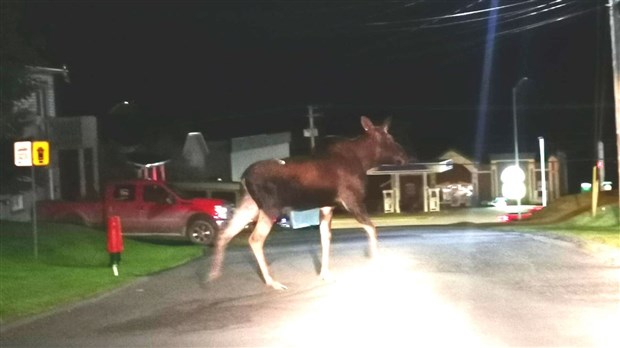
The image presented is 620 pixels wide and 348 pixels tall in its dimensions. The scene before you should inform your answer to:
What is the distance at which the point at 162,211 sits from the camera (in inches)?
1195

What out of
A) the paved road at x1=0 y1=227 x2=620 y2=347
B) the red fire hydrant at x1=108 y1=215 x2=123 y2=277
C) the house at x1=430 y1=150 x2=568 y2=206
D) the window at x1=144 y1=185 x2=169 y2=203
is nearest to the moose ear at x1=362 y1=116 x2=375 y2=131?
the paved road at x1=0 y1=227 x2=620 y2=347

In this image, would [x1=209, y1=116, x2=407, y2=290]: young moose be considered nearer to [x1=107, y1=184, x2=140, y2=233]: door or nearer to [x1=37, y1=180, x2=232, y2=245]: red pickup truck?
[x1=37, y1=180, x2=232, y2=245]: red pickup truck

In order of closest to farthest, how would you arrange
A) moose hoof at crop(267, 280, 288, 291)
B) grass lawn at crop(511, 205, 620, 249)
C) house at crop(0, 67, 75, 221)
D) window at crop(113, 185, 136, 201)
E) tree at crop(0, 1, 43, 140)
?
moose hoof at crop(267, 280, 288, 291) → grass lawn at crop(511, 205, 620, 249) → tree at crop(0, 1, 43, 140) → window at crop(113, 185, 136, 201) → house at crop(0, 67, 75, 221)

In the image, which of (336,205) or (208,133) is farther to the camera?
(208,133)

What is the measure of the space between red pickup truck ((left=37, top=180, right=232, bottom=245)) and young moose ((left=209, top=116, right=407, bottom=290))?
13.6m

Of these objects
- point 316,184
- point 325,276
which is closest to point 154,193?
point 325,276

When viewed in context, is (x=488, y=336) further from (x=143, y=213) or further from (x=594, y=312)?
(x=143, y=213)

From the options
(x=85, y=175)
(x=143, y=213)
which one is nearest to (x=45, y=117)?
(x=85, y=175)

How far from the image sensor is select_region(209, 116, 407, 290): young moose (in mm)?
15781

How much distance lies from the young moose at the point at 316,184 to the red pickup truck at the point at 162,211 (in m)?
13.6

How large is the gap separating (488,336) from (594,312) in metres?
2.16

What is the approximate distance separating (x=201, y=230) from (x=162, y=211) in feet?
4.34

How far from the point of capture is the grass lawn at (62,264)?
16.3m

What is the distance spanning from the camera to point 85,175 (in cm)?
4219
